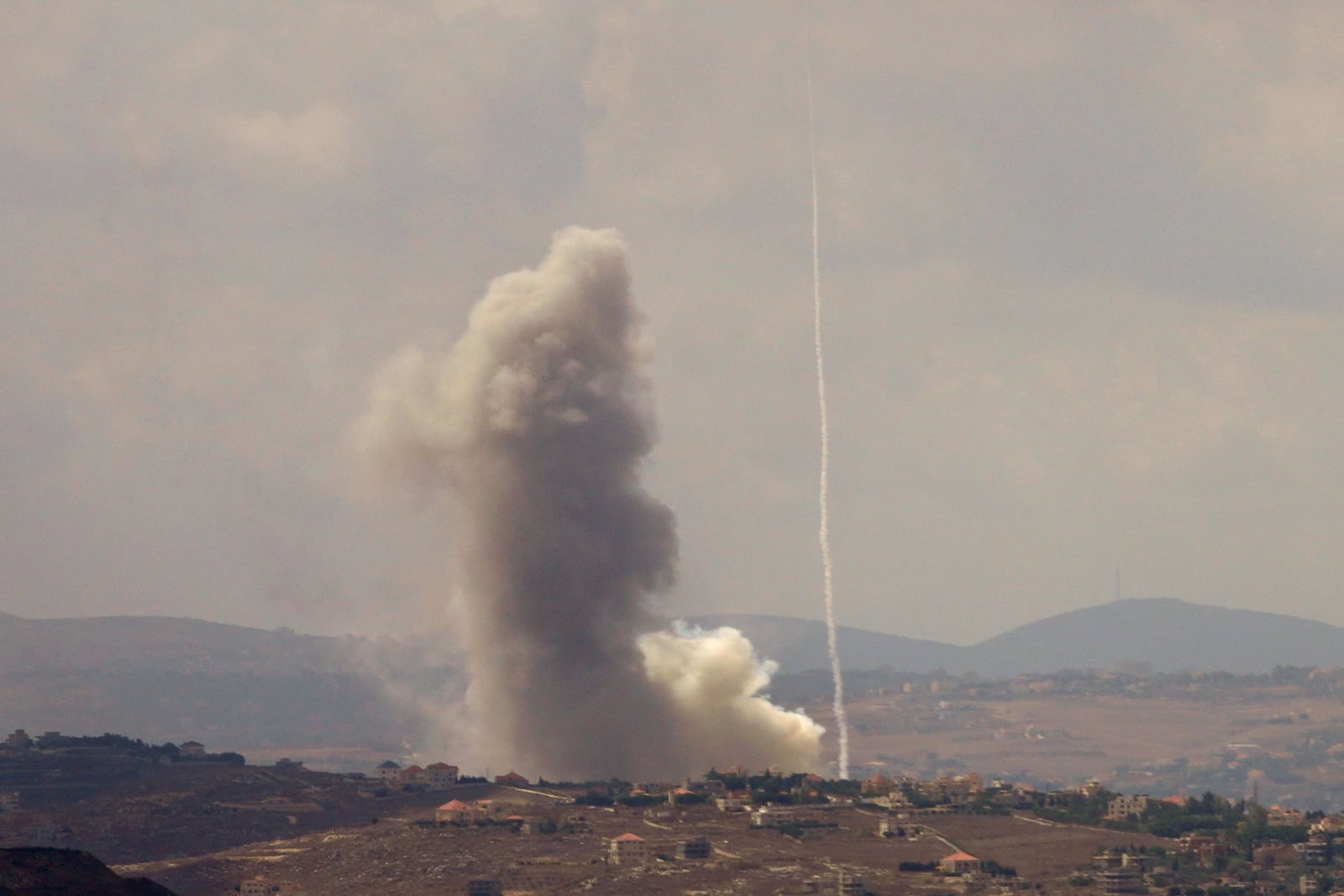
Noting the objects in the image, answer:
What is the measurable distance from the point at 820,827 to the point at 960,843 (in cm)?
1093

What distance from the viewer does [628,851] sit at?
168m

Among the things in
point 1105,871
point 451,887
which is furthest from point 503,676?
point 1105,871

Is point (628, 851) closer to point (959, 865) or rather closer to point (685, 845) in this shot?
point (685, 845)

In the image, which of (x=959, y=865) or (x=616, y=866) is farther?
(x=959, y=865)

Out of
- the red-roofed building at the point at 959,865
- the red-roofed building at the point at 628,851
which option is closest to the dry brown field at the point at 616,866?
the red-roofed building at the point at 628,851

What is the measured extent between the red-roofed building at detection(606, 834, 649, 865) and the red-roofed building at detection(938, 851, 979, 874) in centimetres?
2138

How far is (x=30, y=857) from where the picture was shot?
7544 centimetres

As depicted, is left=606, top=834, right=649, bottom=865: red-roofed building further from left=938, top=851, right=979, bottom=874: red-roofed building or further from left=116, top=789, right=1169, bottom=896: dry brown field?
left=938, top=851, right=979, bottom=874: red-roofed building

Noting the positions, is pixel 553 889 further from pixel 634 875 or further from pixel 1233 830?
pixel 1233 830

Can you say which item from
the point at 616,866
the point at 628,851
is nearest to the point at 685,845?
the point at 628,851

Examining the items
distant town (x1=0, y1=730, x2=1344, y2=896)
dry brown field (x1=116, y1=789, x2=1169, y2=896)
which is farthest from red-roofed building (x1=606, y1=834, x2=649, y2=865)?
dry brown field (x1=116, y1=789, x2=1169, y2=896)

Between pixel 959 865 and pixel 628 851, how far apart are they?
77.9ft

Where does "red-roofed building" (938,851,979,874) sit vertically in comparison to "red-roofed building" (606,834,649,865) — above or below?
below

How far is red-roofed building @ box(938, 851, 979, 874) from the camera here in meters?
168
